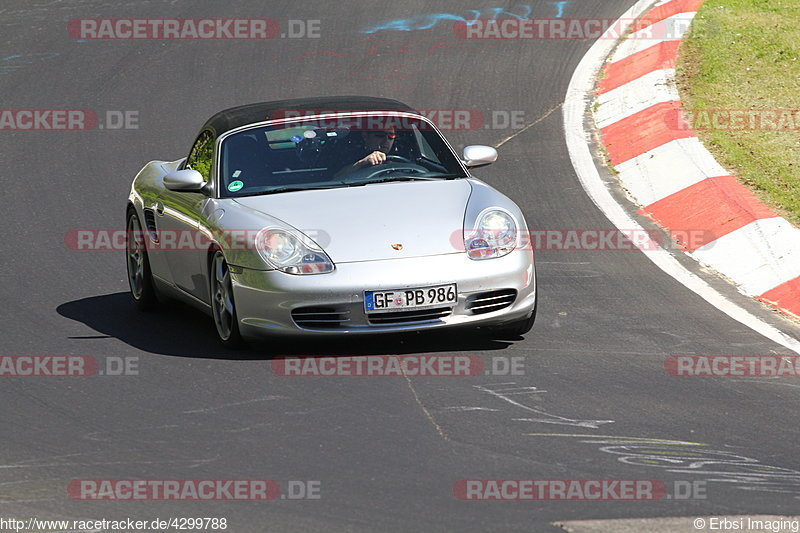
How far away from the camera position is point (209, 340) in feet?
25.5

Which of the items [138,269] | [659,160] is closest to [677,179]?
[659,160]

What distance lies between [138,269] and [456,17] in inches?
337

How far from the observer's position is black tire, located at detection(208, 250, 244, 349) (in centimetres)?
731

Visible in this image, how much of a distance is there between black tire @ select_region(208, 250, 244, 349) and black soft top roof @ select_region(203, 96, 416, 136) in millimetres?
1125

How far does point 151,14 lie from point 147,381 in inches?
444

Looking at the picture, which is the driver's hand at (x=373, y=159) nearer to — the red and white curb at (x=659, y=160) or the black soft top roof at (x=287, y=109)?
the black soft top roof at (x=287, y=109)

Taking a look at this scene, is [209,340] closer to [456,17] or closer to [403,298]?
[403,298]

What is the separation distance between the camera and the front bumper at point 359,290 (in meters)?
6.95

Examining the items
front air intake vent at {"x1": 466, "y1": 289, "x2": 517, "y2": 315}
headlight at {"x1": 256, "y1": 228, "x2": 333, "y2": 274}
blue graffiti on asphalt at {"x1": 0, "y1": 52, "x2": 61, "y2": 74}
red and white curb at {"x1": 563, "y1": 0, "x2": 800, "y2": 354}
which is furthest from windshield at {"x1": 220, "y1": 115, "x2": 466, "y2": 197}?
blue graffiti on asphalt at {"x1": 0, "y1": 52, "x2": 61, "y2": 74}

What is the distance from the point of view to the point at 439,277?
701cm

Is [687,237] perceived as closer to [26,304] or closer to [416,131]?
[416,131]

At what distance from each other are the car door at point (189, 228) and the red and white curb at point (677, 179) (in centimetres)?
338

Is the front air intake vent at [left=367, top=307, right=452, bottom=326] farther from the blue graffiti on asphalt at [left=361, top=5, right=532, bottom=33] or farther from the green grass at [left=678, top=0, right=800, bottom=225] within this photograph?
the blue graffiti on asphalt at [left=361, top=5, right=532, bottom=33]

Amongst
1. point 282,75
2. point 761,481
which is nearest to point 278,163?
point 761,481
